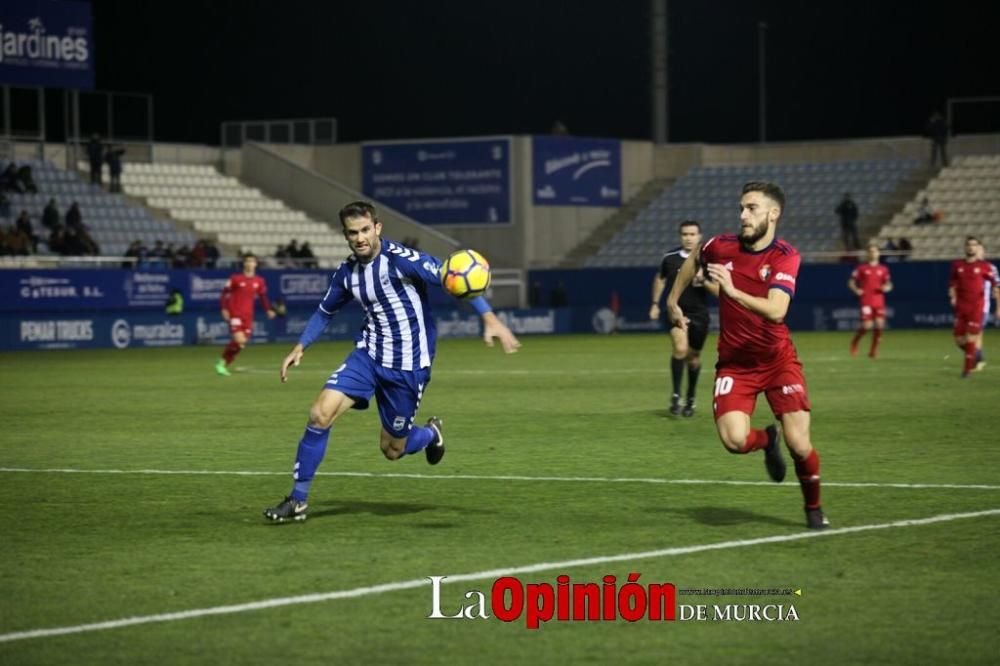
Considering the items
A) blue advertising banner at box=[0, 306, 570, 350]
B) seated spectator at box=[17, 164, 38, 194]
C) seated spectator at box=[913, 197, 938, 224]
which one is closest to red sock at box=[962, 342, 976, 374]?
blue advertising banner at box=[0, 306, 570, 350]

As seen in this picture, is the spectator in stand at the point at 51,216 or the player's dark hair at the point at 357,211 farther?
the spectator in stand at the point at 51,216

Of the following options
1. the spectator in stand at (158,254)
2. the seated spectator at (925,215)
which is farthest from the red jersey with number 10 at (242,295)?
the seated spectator at (925,215)

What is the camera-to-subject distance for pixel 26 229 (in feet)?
141

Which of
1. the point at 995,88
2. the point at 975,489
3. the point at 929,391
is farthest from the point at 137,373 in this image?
the point at 995,88

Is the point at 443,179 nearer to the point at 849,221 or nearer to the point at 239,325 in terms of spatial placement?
the point at 849,221

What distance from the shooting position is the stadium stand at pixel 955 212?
5375cm

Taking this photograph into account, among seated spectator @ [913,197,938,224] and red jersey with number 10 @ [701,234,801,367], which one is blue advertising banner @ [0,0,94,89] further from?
red jersey with number 10 @ [701,234,801,367]

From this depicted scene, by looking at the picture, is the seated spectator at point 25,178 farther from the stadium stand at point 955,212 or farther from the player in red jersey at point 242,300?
the stadium stand at point 955,212

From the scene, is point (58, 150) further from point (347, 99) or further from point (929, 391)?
point (929, 391)

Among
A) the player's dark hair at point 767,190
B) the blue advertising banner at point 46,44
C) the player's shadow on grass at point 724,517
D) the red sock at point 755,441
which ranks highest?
the blue advertising banner at point 46,44

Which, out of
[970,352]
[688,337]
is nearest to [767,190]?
[688,337]

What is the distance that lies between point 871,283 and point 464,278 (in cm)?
2411

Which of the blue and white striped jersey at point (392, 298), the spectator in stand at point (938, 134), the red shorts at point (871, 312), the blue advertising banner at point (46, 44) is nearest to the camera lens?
the blue and white striped jersey at point (392, 298)

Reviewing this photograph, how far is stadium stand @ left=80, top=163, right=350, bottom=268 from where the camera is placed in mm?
52531
